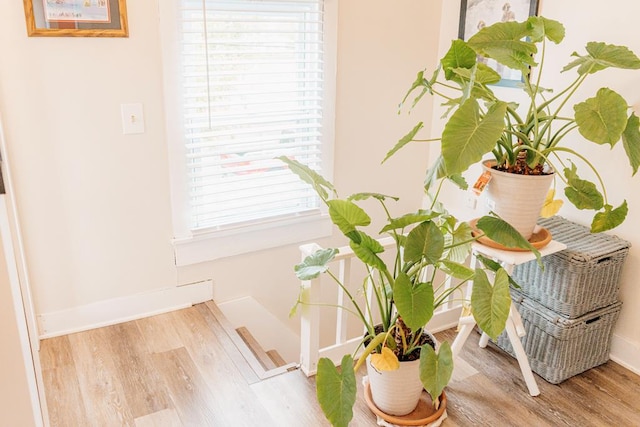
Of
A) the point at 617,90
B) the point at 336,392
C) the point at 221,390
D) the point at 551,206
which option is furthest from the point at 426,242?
the point at 617,90

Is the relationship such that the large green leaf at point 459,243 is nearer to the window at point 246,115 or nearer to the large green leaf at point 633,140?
the large green leaf at point 633,140

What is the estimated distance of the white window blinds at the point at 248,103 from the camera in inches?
99.8

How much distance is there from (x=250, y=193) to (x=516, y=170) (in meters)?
1.35

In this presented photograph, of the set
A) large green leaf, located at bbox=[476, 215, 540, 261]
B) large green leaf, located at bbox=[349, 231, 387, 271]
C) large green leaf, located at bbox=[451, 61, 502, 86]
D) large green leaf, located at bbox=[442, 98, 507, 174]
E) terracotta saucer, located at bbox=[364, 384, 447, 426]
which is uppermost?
large green leaf, located at bbox=[451, 61, 502, 86]

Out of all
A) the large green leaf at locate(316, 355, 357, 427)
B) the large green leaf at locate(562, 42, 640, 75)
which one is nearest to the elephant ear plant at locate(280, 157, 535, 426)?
the large green leaf at locate(316, 355, 357, 427)

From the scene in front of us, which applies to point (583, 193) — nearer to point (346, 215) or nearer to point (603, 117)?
point (603, 117)

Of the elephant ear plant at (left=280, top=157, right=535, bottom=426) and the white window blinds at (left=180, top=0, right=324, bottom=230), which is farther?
the white window blinds at (left=180, top=0, right=324, bottom=230)

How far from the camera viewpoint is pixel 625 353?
2.47 meters

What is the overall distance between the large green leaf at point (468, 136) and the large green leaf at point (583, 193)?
0.51 metres

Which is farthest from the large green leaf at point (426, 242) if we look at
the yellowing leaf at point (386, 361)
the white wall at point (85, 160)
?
the white wall at point (85, 160)

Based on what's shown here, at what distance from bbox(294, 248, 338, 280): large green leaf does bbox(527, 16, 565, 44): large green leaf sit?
1031 millimetres

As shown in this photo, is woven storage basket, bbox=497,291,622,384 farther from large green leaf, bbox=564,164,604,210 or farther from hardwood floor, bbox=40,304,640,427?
large green leaf, bbox=564,164,604,210

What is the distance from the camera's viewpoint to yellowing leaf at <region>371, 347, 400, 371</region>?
6.23 ft

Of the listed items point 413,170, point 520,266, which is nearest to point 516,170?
point 520,266
